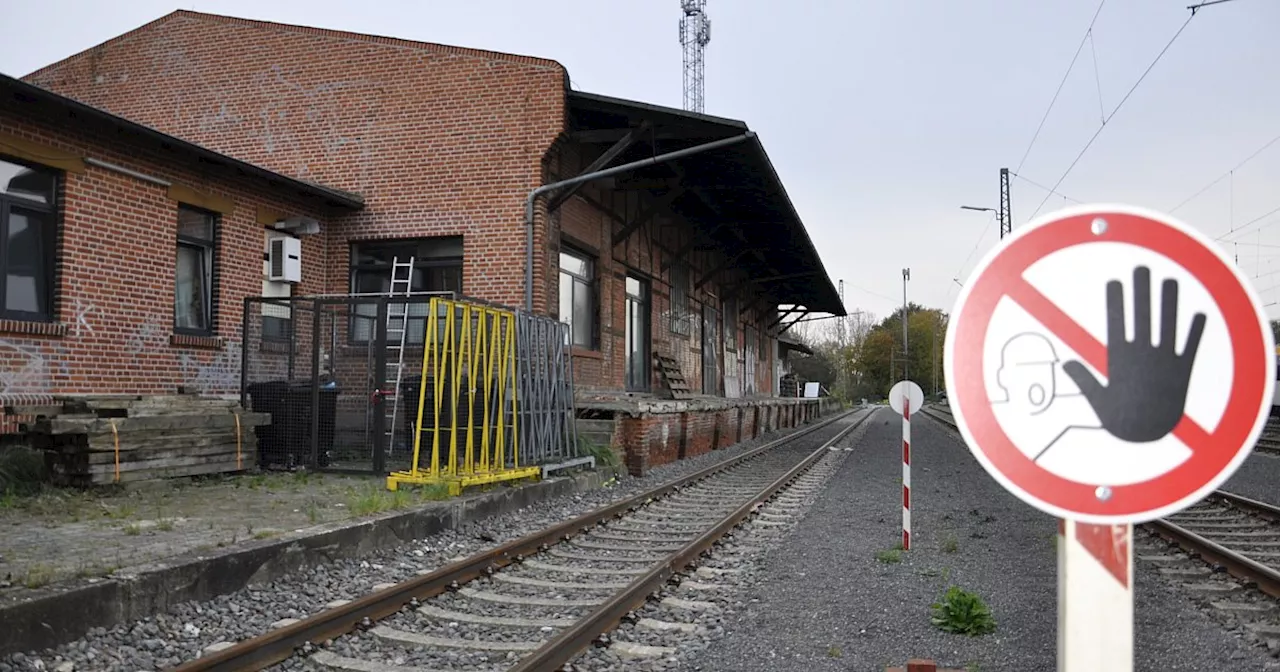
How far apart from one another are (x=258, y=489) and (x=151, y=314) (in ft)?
11.1

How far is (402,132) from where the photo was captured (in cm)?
1552

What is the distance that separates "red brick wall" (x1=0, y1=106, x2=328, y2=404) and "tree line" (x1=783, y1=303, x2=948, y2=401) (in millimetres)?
74357

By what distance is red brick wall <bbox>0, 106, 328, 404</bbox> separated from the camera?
9.99m

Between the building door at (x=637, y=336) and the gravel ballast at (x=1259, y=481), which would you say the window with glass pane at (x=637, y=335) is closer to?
the building door at (x=637, y=336)

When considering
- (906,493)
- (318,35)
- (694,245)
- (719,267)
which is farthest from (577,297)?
(906,493)

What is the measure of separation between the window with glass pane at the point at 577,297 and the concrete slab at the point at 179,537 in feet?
20.5

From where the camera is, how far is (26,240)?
10055 mm

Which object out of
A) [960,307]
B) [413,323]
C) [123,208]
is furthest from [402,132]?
[960,307]

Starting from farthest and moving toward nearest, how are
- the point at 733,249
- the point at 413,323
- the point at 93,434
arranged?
the point at 733,249
the point at 413,323
the point at 93,434

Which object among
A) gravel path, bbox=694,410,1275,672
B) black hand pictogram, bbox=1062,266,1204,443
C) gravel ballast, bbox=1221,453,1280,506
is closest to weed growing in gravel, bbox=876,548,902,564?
gravel path, bbox=694,410,1275,672

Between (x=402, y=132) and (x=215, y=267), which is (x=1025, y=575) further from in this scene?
(x=402, y=132)

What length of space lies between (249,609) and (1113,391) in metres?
5.18

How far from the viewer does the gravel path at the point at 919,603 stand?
15.8 ft

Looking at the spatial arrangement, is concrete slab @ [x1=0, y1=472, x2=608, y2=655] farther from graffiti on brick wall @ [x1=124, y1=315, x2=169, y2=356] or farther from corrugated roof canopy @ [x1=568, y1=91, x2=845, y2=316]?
corrugated roof canopy @ [x1=568, y1=91, x2=845, y2=316]
